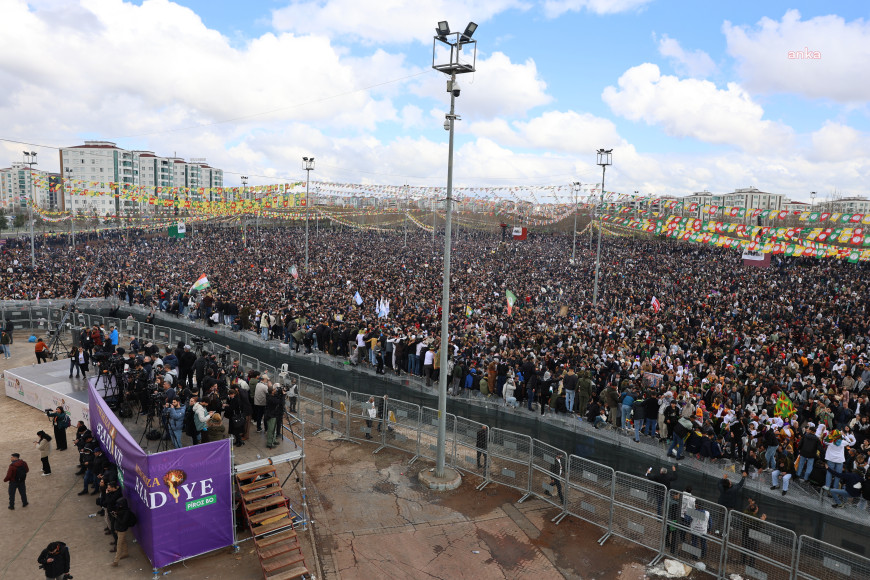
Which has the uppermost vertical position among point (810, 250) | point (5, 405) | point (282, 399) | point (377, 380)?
point (810, 250)

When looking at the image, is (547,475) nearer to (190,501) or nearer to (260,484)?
(260,484)

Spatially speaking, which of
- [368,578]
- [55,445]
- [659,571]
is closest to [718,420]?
[659,571]

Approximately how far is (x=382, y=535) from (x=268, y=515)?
2.22 metres

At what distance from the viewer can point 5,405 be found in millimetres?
17453

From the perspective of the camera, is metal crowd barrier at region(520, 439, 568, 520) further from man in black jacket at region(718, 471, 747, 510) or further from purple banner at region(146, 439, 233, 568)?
purple banner at region(146, 439, 233, 568)

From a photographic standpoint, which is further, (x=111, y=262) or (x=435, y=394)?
(x=111, y=262)

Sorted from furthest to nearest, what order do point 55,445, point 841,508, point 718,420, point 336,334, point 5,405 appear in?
point 336,334, point 5,405, point 55,445, point 718,420, point 841,508

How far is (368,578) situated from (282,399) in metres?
4.12

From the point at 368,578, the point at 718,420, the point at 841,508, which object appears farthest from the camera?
the point at 718,420

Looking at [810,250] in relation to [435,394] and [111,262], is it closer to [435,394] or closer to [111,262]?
[435,394]

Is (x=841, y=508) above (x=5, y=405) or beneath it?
above

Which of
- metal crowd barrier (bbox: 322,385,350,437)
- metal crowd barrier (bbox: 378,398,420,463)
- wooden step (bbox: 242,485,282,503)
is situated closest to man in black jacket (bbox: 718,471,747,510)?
metal crowd barrier (bbox: 378,398,420,463)

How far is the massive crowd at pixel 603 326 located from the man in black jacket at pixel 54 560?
1038 cm

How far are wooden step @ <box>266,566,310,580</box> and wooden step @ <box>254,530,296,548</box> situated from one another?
→ 1.76ft
